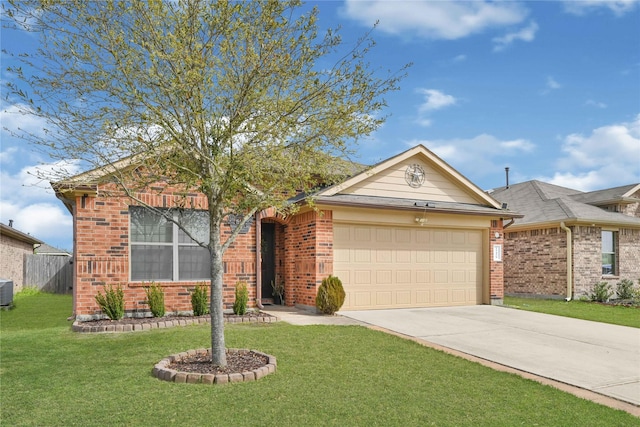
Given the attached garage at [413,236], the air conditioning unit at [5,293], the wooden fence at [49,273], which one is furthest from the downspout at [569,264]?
the wooden fence at [49,273]

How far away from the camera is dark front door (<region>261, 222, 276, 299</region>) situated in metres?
14.0

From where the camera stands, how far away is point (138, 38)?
5879 mm

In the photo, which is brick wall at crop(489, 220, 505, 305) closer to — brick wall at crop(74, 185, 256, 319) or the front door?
the front door

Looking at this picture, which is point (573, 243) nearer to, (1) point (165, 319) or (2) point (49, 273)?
Answer: (1) point (165, 319)

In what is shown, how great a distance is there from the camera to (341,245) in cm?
1256

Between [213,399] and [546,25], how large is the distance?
10329 millimetres

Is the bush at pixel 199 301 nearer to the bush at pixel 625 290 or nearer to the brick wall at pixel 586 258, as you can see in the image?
the brick wall at pixel 586 258

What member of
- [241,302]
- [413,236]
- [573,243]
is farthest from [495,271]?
[241,302]

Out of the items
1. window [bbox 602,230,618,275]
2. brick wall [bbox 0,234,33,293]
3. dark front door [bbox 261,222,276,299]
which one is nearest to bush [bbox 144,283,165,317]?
dark front door [bbox 261,222,276,299]

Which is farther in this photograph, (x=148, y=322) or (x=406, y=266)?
(x=406, y=266)

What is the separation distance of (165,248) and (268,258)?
146 inches

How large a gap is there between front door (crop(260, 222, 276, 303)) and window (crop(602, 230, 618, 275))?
12.8 m

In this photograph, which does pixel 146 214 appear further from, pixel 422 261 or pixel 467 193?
pixel 467 193

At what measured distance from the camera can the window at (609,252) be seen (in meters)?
18.1
